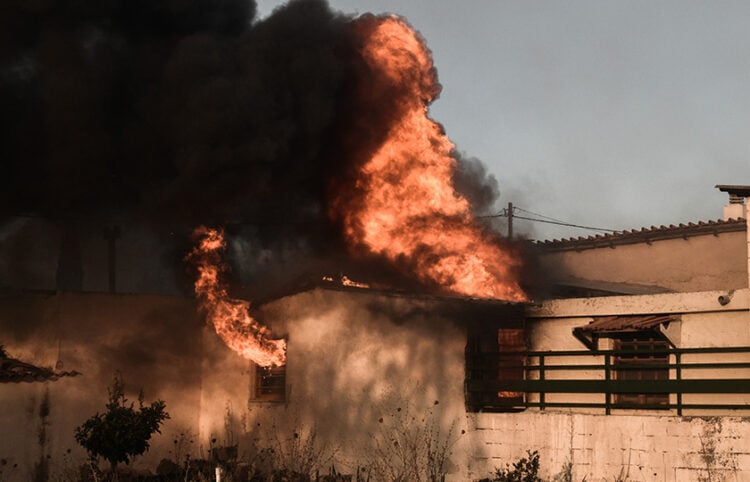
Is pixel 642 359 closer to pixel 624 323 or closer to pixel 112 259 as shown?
pixel 624 323

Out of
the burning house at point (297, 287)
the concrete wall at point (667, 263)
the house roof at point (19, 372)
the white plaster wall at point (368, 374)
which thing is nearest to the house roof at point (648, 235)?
the concrete wall at point (667, 263)

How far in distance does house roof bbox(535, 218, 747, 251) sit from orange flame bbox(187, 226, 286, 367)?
14171 mm

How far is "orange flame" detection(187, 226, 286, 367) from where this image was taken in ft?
65.6

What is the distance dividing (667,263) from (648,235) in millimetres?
1020

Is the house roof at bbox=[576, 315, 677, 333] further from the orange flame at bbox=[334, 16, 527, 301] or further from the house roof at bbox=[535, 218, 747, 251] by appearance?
the house roof at bbox=[535, 218, 747, 251]

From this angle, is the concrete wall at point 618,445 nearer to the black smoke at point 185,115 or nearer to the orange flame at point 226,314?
the orange flame at point 226,314

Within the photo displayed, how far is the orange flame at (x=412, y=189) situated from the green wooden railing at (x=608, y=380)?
2604 millimetres

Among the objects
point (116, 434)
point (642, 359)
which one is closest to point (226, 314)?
point (116, 434)

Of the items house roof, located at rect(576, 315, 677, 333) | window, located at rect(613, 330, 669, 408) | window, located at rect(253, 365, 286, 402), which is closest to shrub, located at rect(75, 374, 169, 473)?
window, located at rect(253, 365, 286, 402)

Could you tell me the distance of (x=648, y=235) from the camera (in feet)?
97.2

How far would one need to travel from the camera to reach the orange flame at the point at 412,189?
21.6m

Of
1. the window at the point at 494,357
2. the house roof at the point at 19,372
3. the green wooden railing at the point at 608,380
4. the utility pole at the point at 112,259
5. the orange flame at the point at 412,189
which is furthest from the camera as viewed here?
the utility pole at the point at 112,259

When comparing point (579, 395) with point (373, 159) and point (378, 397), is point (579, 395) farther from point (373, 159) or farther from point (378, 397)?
point (373, 159)

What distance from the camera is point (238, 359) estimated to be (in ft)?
67.7
